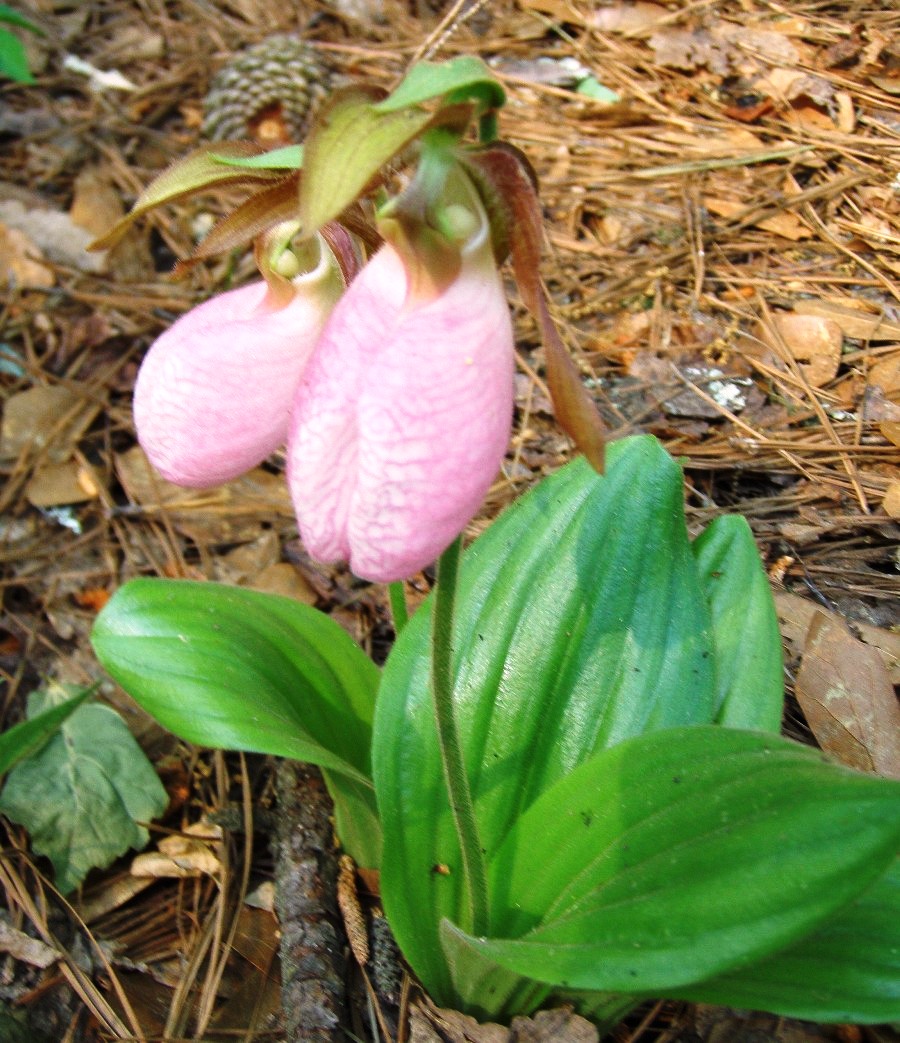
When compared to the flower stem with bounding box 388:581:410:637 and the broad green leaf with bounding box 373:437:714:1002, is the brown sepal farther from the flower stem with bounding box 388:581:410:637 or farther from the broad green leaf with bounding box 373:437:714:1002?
the flower stem with bounding box 388:581:410:637

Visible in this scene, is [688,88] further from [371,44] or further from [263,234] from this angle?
[263,234]

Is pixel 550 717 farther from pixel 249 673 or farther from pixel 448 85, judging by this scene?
pixel 448 85

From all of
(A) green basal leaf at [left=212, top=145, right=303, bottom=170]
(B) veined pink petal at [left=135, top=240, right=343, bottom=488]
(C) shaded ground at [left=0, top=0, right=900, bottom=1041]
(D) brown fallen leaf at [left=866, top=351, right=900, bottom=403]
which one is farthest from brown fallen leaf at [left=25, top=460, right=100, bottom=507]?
(D) brown fallen leaf at [left=866, top=351, right=900, bottom=403]

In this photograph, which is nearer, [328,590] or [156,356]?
[156,356]

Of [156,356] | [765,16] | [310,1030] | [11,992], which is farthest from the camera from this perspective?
[765,16]

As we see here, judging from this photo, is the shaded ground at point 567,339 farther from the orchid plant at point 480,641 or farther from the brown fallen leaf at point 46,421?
the orchid plant at point 480,641

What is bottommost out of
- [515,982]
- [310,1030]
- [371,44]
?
[310,1030]

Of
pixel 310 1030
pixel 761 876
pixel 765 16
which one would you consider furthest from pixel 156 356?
pixel 765 16
